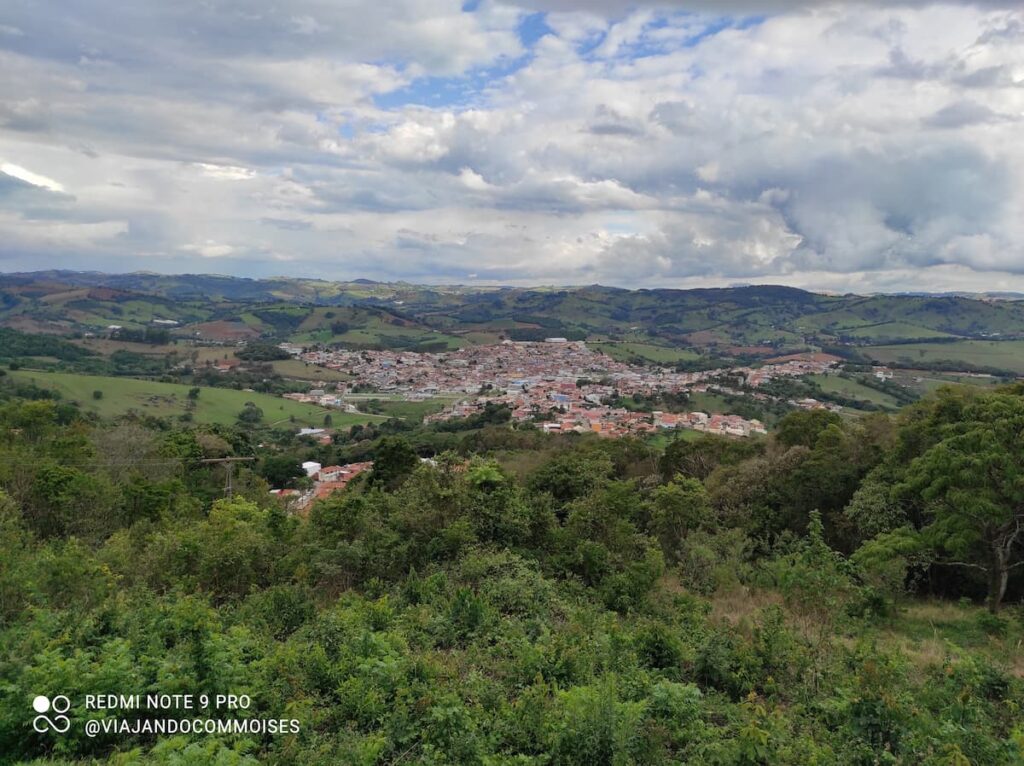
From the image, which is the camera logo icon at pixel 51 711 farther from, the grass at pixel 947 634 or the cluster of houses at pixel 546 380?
the cluster of houses at pixel 546 380

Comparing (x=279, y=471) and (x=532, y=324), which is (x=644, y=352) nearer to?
(x=532, y=324)

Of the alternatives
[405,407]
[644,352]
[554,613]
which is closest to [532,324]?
[644,352]

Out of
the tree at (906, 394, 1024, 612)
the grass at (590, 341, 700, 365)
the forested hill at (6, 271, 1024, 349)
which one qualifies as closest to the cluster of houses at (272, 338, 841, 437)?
the grass at (590, 341, 700, 365)

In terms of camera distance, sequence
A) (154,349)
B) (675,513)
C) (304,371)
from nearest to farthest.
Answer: (675,513) < (304,371) < (154,349)

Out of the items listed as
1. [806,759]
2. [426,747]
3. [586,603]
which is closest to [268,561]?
[586,603]

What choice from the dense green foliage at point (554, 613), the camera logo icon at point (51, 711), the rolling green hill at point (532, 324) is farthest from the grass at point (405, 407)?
the camera logo icon at point (51, 711)
